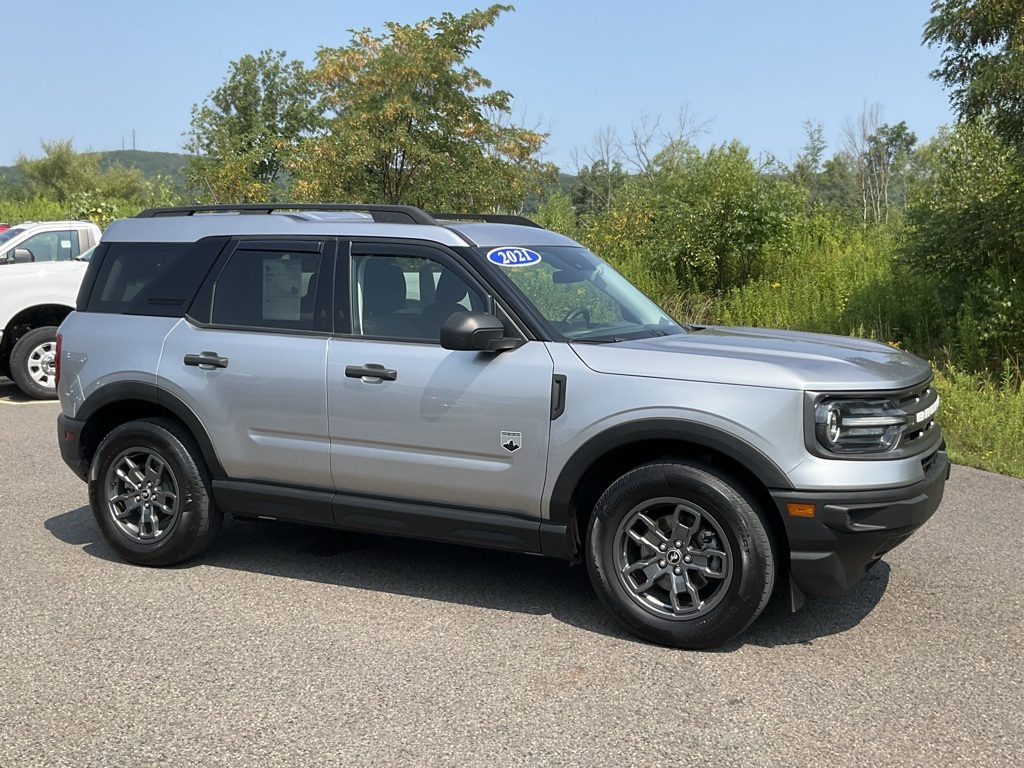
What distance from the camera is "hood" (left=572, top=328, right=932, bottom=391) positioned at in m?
4.46

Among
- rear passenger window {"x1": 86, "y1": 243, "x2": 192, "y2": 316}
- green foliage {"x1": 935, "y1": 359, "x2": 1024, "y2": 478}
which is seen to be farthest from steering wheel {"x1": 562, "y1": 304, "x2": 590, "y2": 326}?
green foliage {"x1": 935, "y1": 359, "x2": 1024, "y2": 478}

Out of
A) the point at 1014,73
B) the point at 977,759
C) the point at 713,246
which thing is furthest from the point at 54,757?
the point at 713,246

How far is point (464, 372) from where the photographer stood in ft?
16.4

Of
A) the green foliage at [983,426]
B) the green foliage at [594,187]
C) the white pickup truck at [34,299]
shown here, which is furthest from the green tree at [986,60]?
the green foliage at [594,187]

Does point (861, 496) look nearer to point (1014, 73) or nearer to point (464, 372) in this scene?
point (464, 372)

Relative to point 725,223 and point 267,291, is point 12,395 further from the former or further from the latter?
point 725,223

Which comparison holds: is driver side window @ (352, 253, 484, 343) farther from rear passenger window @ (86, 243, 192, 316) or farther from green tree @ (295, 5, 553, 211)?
green tree @ (295, 5, 553, 211)

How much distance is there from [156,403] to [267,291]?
885 mm

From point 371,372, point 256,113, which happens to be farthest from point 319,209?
point 256,113

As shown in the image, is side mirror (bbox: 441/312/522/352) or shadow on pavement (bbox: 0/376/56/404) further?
shadow on pavement (bbox: 0/376/56/404)

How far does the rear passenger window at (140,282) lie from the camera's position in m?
5.93

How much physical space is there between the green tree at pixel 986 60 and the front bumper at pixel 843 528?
9001 mm

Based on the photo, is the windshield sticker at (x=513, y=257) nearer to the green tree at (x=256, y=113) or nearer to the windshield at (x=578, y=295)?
the windshield at (x=578, y=295)

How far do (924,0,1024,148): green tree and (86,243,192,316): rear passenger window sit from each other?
31.8 ft
